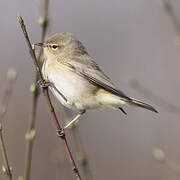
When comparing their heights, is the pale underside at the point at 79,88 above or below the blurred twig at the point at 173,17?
below

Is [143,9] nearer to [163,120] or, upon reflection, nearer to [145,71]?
[145,71]

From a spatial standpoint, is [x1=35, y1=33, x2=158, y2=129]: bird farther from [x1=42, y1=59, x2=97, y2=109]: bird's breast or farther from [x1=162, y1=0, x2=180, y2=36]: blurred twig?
[x1=162, y1=0, x2=180, y2=36]: blurred twig

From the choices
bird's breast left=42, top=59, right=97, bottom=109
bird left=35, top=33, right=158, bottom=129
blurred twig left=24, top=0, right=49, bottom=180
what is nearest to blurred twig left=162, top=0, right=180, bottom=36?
bird left=35, top=33, right=158, bottom=129

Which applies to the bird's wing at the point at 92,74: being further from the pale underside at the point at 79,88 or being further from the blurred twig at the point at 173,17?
the blurred twig at the point at 173,17

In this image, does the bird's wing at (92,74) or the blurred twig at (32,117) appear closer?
the blurred twig at (32,117)

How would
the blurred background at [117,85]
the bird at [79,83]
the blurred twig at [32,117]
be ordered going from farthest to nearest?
the blurred background at [117,85], the bird at [79,83], the blurred twig at [32,117]

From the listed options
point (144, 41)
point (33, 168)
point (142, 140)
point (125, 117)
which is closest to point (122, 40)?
point (144, 41)

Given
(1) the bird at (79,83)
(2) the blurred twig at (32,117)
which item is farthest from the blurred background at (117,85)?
(2) the blurred twig at (32,117)
